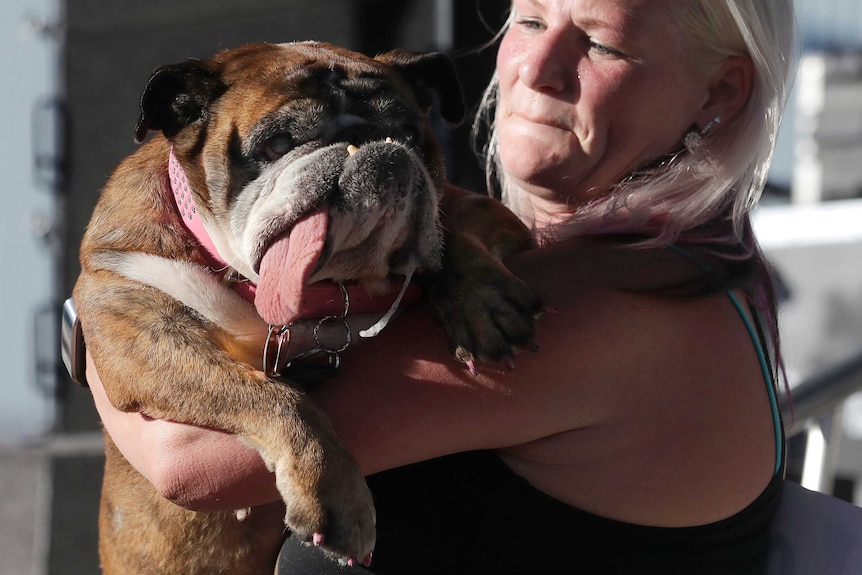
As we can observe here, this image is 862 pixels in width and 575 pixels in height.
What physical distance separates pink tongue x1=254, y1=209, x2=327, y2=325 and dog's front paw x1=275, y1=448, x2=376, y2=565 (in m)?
0.24

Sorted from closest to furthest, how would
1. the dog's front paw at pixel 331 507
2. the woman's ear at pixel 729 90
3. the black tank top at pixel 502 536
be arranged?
the dog's front paw at pixel 331 507 → the black tank top at pixel 502 536 → the woman's ear at pixel 729 90

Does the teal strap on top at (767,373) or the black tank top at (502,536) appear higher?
the teal strap on top at (767,373)

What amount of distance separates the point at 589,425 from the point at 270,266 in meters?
0.59

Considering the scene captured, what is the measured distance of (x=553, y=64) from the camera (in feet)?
6.52

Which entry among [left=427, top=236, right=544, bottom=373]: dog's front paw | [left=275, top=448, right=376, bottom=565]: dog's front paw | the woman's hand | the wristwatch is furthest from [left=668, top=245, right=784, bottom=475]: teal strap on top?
the wristwatch

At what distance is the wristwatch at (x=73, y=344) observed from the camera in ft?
6.56


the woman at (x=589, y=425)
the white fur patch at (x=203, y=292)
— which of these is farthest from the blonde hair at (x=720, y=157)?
the white fur patch at (x=203, y=292)

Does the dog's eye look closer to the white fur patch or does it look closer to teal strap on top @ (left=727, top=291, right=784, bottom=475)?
the white fur patch

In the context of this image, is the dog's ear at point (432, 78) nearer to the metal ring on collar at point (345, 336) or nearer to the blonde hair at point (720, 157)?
the blonde hair at point (720, 157)

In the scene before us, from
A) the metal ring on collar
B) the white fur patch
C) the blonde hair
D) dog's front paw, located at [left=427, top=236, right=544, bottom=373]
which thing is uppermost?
the blonde hair

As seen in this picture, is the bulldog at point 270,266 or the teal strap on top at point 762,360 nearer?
the bulldog at point 270,266

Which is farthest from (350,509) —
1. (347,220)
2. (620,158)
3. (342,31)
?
(342,31)

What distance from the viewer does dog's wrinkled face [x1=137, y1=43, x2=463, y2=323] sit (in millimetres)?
1636

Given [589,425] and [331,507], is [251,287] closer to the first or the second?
[331,507]
